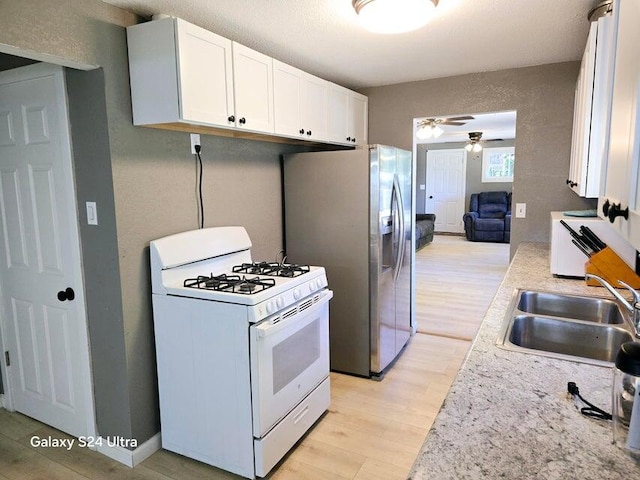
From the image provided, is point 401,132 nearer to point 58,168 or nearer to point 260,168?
point 260,168

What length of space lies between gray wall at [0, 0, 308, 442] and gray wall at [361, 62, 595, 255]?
2095mm

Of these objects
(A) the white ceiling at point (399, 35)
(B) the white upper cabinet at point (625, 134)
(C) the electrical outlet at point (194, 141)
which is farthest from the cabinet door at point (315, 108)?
(B) the white upper cabinet at point (625, 134)

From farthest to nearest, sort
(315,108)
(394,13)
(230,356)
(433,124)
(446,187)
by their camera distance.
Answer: (446,187)
(433,124)
(315,108)
(230,356)
(394,13)

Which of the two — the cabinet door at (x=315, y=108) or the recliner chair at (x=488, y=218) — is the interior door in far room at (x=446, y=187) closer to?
the recliner chair at (x=488, y=218)

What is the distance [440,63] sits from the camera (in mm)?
3027

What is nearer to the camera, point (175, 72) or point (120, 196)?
point (175, 72)

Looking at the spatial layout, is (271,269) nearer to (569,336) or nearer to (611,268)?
(569,336)

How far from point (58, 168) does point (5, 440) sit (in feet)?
5.19

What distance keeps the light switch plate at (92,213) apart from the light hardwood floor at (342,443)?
1256mm

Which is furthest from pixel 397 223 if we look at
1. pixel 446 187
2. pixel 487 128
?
pixel 446 187

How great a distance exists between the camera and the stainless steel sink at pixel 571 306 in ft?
5.94

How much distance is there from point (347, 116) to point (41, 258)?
7.76 feet

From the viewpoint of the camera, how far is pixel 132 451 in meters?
2.15

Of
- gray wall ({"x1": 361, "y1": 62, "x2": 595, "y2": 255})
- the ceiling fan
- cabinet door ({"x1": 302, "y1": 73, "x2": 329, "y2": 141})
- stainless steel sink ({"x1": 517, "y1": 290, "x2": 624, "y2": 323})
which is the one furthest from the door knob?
the ceiling fan
